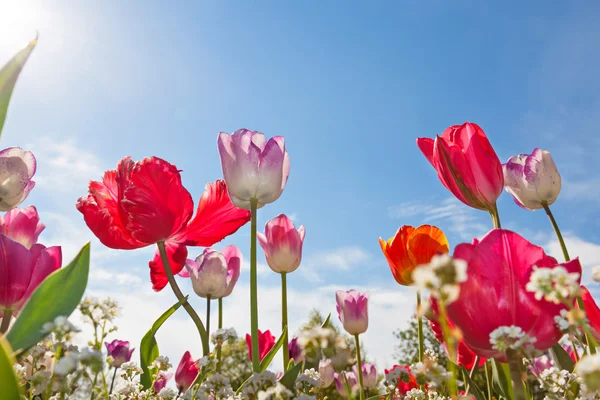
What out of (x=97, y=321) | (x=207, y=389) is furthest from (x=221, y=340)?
Answer: (x=97, y=321)

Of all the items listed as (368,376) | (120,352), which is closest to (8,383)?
(120,352)

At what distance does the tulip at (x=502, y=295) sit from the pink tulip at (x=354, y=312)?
2.00 m

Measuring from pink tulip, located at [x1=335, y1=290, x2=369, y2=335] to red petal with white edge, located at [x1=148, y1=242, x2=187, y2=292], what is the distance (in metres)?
1.16

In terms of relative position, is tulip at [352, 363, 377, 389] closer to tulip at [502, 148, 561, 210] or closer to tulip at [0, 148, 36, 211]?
tulip at [502, 148, 561, 210]

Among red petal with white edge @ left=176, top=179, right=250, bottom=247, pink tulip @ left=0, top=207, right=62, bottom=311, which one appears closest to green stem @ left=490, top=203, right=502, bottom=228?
red petal with white edge @ left=176, top=179, right=250, bottom=247

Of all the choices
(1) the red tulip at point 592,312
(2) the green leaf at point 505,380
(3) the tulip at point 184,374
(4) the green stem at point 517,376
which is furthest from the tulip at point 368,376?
(4) the green stem at point 517,376

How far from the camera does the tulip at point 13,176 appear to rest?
6.68ft

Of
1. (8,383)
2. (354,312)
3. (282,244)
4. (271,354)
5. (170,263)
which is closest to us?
(8,383)

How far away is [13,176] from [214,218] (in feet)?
Answer: 2.84

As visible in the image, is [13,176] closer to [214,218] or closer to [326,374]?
[214,218]

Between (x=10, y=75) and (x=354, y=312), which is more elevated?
(x=10, y=75)

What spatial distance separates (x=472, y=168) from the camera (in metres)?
2.06

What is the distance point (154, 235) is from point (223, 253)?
0.69 meters

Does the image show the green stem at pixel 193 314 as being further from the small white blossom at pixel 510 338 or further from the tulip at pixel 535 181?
the tulip at pixel 535 181
